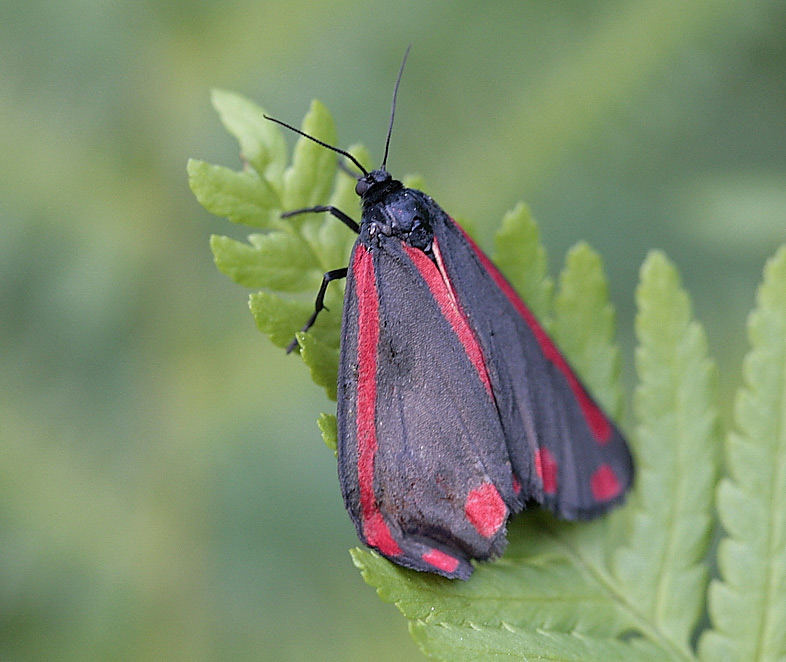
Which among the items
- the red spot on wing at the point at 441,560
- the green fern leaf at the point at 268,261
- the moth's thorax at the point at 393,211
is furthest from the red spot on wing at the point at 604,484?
the green fern leaf at the point at 268,261

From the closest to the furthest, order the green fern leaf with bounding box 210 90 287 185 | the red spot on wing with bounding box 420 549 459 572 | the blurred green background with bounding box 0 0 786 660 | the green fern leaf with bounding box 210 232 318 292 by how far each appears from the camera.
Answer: the red spot on wing with bounding box 420 549 459 572 < the green fern leaf with bounding box 210 232 318 292 < the green fern leaf with bounding box 210 90 287 185 < the blurred green background with bounding box 0 0 786 660

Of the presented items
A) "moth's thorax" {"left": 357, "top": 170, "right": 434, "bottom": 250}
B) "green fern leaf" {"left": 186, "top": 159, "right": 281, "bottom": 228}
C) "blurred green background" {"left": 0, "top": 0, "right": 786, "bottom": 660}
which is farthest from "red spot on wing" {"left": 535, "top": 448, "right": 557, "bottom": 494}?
"blurred green background" {"left": 0, "top": 0, "right": 786, "bottom": 660}

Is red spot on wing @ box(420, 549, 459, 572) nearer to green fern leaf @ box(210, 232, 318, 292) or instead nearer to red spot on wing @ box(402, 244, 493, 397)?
red spot on wing @ box(402, 244, 493, 397)

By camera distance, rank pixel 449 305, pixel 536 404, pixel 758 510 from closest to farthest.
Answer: pixel 758 510, pixel 449 305, pixel 536 404

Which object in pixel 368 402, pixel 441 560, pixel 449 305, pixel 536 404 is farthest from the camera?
pixel 536 404

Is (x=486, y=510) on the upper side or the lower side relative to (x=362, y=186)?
lower

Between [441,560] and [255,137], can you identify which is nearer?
[441,560]

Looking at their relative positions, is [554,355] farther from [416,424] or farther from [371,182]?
[371,182]

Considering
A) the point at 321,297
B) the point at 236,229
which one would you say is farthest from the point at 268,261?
the point at 236,229
